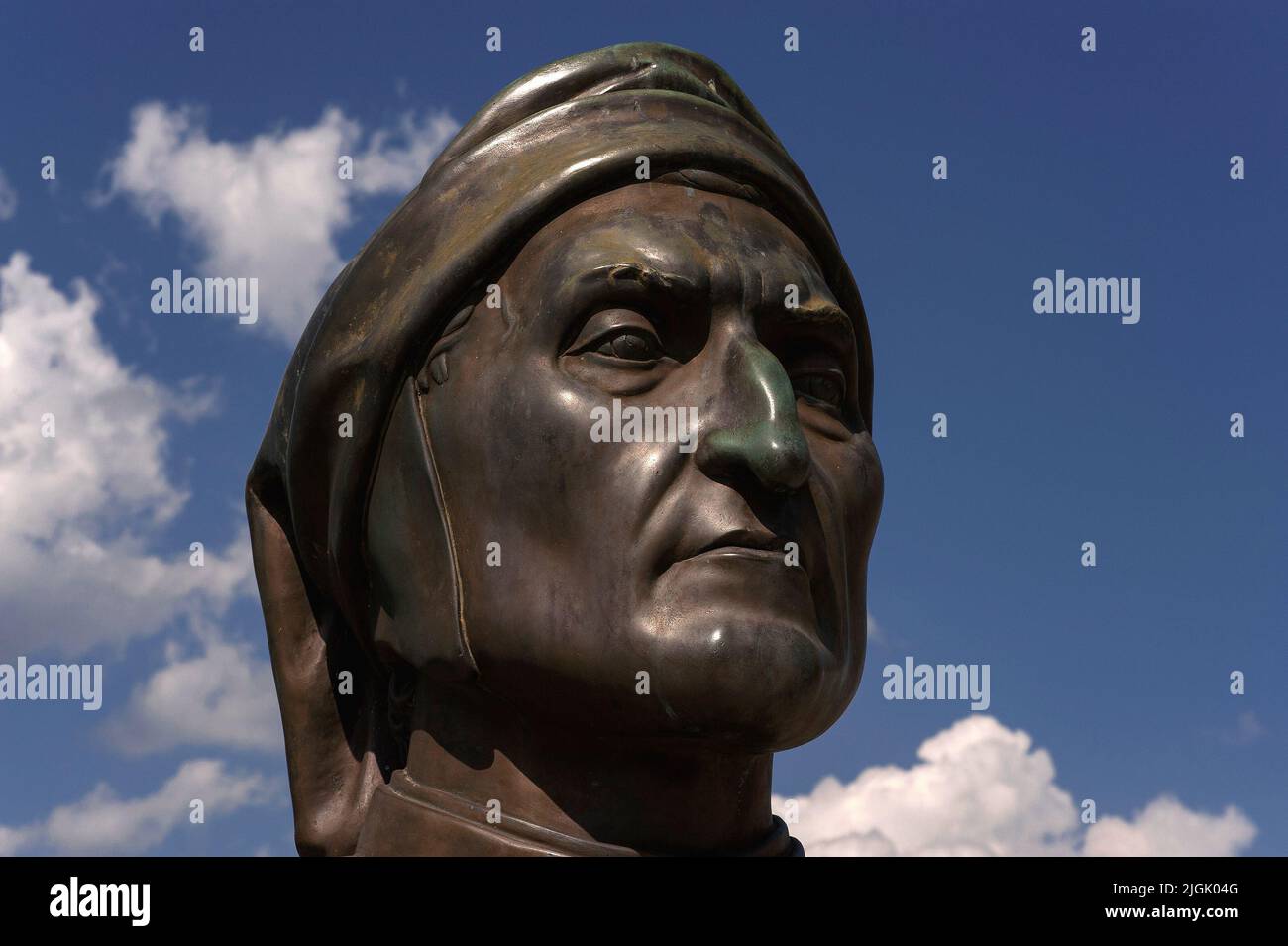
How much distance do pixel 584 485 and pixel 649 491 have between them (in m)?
0.21

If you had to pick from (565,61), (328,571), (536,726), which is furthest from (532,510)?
(565,61)

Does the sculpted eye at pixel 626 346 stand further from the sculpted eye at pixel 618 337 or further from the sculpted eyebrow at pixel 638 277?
the sculpted eyebrow at pixel 638 277

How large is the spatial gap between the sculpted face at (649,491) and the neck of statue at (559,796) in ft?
0.53

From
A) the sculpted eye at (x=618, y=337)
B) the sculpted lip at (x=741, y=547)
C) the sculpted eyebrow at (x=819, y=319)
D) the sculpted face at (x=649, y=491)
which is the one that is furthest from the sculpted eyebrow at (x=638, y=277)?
the sculpted lip at (x=741, y=547)

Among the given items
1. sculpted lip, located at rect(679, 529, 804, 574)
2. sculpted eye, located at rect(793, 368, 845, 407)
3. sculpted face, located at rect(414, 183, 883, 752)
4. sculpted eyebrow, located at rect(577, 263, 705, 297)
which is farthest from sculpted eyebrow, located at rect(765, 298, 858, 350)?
sculpted lip, located at rect(679, 529, 804, 574)

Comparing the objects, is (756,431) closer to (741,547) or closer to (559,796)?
(741,547)

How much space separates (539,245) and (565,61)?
3.35 feet

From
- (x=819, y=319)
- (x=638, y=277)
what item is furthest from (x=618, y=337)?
(x=819, y=319)

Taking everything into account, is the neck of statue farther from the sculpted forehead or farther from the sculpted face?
the sculpted forehead

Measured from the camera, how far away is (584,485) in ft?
15.8

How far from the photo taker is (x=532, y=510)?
490cm

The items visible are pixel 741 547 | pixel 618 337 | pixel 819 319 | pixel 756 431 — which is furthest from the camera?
pixel 819 319

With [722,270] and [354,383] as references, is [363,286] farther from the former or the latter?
[722,270]

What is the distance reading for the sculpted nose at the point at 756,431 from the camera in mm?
4789
